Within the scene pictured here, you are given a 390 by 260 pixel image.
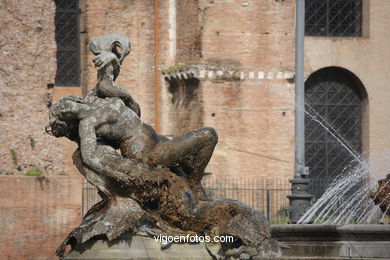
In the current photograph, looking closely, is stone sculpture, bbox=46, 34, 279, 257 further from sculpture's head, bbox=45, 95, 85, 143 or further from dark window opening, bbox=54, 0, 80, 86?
dark window opening, bbox=54, 0, 80, 86

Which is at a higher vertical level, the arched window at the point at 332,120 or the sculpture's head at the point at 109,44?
the sculpture's head at the point at 109,44

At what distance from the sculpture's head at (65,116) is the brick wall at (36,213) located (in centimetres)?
1435

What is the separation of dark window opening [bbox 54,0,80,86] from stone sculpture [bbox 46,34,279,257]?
79.5 feet

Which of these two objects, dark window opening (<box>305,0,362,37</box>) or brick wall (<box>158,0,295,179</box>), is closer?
brick wall (<box>158,0,295,179</box>)

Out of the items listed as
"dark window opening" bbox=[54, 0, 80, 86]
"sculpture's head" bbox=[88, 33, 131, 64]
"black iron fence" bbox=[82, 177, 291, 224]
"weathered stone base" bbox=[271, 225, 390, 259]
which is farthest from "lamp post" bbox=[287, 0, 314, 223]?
"dark window opening" bbox=[54, 0, 80, 86]

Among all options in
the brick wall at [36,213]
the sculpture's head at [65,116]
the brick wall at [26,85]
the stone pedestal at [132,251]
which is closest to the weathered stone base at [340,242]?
the stone pedestal at [132,251]

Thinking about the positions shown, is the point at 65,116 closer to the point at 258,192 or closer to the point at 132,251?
the point at 132,251

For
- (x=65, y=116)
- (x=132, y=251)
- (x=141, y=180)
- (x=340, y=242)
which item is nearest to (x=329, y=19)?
(x=340, y=242)

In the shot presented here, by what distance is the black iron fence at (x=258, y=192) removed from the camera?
2980cm

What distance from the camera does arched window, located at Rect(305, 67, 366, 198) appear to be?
3456 centimetres

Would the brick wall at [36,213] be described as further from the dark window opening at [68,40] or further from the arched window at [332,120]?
the arched window at [332,120]

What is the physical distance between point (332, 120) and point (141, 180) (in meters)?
26.0

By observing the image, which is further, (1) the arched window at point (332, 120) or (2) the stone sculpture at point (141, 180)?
(1) the arched window at point (332, 120)

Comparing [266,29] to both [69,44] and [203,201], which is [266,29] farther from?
[203,201]
